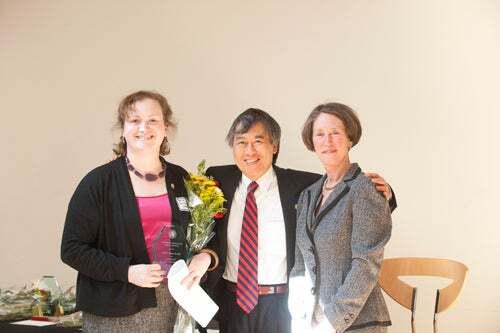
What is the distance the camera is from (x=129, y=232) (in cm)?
253

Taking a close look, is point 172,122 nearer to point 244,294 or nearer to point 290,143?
point 244,294

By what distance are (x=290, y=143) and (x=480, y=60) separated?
1404 mm

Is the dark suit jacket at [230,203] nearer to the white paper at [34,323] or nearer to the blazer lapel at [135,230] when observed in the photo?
the blazer lapel at [135,230]

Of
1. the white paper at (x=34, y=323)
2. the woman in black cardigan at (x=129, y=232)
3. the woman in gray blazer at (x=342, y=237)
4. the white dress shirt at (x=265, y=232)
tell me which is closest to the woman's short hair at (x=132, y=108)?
the woman in black cardigan at (x=129, y=232)

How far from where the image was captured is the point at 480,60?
4074 mm

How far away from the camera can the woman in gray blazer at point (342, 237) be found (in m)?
2.42

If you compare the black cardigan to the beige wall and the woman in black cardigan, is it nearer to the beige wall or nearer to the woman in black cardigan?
the woman in black cardigan

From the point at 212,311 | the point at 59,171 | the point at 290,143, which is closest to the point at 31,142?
the point at 59,171

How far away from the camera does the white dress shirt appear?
9.52 ft

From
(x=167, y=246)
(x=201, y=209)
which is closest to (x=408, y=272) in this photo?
(x=201, y=209)

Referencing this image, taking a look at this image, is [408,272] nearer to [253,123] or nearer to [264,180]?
[264,180]

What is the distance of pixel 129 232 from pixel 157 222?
128 mm

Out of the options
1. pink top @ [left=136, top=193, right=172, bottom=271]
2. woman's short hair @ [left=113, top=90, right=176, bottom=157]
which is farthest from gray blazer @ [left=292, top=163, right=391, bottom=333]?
woman's short hair @ [left=113, top=90, right=176, bottom=157]

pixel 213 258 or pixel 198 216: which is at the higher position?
pixel 198 216
